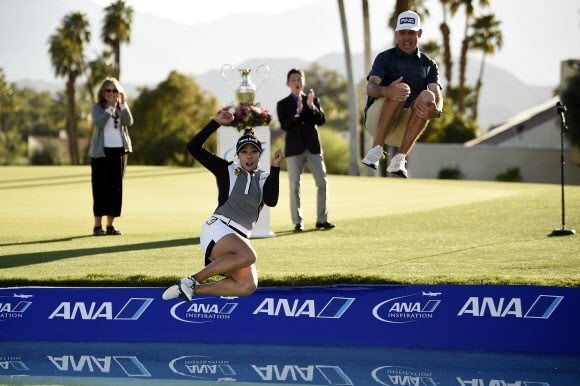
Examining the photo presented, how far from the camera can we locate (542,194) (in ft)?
60.1

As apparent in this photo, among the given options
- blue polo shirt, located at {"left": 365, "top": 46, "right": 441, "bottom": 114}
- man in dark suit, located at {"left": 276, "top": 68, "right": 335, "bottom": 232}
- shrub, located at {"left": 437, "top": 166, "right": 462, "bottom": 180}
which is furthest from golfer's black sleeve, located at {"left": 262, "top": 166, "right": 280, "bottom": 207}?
shrub, located at {"left": 437, "top": 166, "right": 462, "bottom": 180}

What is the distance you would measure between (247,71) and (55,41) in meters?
57.0

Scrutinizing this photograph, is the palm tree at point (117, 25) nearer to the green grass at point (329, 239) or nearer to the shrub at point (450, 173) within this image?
the shrub at point (450, 173)

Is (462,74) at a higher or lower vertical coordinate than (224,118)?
higher

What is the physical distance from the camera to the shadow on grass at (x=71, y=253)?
36.3 feet

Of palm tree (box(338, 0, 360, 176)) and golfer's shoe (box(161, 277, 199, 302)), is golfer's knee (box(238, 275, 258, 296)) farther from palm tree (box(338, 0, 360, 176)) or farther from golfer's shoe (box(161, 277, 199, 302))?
palm tree (box(338, 0, 360, 176))

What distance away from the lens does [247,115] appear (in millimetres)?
12938

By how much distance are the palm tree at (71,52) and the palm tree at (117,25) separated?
239 cm

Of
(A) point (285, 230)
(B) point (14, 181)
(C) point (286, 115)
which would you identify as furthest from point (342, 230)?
(B) point (14, 181)

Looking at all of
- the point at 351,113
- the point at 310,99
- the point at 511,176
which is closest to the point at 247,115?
the point at 310,99

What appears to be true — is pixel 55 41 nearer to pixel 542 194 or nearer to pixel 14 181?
pixel 14 181

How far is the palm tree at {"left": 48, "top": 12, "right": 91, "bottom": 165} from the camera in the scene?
64750mm

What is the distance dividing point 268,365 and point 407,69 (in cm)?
279

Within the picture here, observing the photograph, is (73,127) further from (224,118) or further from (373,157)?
(224,118)
